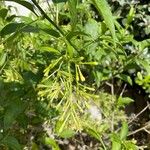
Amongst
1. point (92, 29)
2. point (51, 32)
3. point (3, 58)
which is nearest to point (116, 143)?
point (92, 29)

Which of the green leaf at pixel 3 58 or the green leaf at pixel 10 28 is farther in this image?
the green leaf at pixel 3 58

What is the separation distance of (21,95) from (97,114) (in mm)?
2132

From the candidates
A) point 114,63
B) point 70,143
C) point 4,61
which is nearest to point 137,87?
point 70,143

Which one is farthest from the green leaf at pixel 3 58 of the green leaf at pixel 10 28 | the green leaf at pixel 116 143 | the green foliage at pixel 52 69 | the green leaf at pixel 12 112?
the green leaf at pixel 116 143

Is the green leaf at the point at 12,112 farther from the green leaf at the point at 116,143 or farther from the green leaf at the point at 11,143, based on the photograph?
the green leaf at the point at 116,143

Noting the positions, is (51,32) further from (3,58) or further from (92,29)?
(92,29)

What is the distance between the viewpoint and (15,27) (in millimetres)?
974

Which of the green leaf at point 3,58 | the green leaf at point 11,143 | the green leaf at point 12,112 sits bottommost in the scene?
the green leaf at point 11,143

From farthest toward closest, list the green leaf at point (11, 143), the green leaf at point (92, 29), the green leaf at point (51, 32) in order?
the green leaf at point (92, 29) < the green leaf at point (11, 143) < the green leaf at point (51, 32)

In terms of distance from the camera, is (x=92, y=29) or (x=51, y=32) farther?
(x=92, y=29)

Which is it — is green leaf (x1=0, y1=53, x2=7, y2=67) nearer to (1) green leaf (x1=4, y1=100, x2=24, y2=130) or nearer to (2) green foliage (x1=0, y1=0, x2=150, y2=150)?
(2) green foliage (x1=0, y1=0, x2=150, y2=150)

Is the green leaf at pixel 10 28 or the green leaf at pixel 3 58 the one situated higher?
the green leaf at pixel 10 28

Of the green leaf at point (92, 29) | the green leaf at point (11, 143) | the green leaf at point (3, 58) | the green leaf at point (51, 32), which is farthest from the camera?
the green leaf at point (92, 29)

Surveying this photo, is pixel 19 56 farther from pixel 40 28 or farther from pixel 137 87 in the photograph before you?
pixel 137 87
